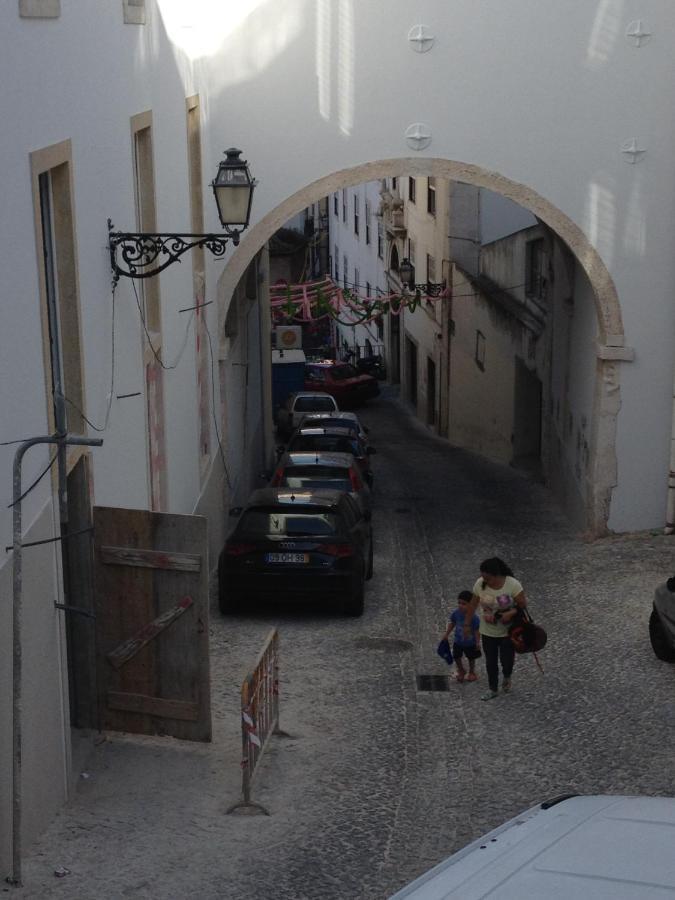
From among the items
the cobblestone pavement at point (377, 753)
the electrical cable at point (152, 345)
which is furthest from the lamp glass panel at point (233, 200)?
the cobblestone pavement at point (377, 753)

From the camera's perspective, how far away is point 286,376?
117 feet

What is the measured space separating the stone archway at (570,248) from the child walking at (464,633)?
6070mm

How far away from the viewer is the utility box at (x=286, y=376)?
3575 centimetres

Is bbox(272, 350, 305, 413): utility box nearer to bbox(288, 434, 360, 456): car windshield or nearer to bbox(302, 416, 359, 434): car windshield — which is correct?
bbox(302, 416, 359, 434): car windshield

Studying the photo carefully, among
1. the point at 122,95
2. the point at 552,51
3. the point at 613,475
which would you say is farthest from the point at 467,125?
the point at 122,95

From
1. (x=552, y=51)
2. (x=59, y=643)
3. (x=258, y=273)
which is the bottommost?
(x=59, y=643)

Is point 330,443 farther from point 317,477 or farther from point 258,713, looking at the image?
point 258,713

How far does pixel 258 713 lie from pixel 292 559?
4.21m

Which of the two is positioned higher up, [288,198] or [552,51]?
[552,51]

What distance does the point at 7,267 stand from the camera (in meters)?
7.07

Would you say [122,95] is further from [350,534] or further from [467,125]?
[467,125]

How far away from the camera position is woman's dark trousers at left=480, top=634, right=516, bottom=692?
11203 millimetres

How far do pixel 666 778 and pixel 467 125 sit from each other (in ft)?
30.7

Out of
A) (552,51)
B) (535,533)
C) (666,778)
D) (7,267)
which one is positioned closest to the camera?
(7,267)
